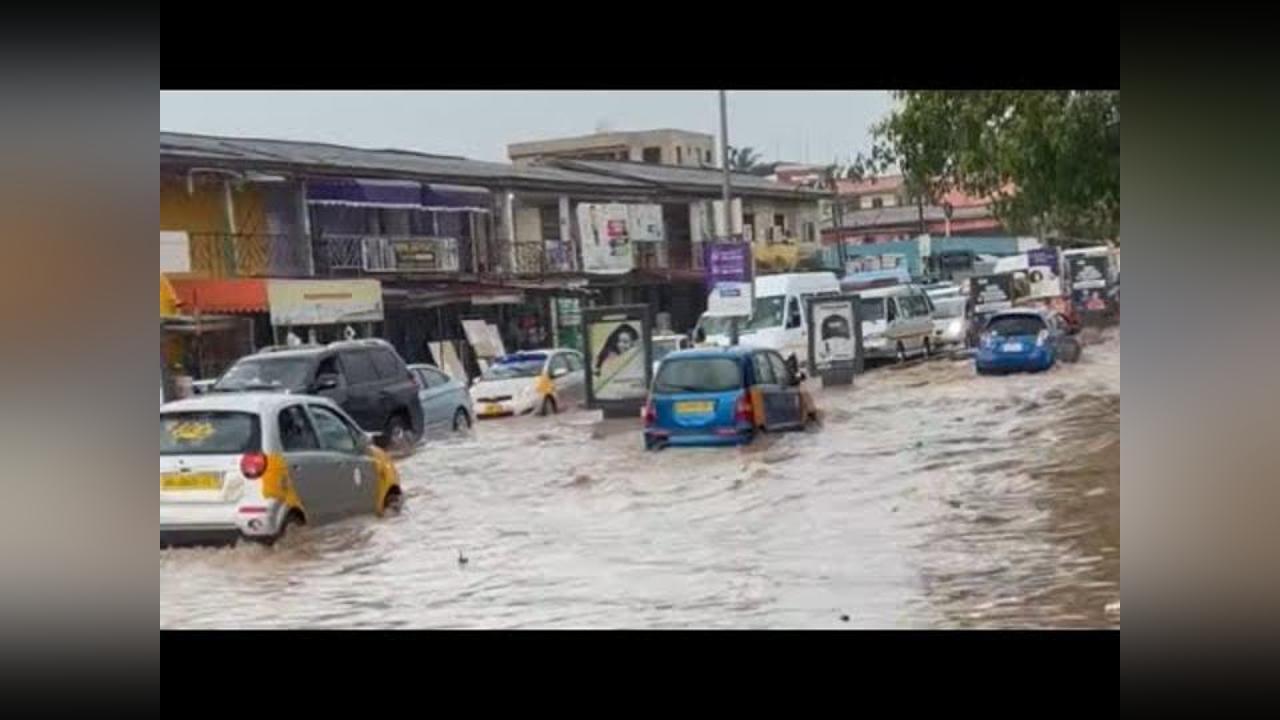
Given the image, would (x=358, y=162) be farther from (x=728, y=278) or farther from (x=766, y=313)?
(x=766, y=313)

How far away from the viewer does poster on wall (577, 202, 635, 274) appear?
6.05 metres

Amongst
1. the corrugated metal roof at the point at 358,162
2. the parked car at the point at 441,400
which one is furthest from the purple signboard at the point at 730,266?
the parked car at the point at 441,400

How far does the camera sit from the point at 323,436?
5.79 meters

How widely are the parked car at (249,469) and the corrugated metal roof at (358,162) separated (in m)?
0.92

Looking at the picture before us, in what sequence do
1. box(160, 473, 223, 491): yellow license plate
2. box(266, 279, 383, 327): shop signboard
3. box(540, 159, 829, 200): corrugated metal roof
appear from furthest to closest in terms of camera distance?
box(540, 159, 829, 200): corrugated metal roof
box(266, 279, 383, 327): shop signboard
box(160, 473, 223, 491): yellow license plate

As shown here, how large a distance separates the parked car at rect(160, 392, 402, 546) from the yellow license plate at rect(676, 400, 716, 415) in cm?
135

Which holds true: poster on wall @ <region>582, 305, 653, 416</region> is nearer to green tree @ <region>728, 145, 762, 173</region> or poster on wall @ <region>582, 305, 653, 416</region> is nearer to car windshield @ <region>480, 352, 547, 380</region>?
car windshield @ <region>480, 352, 547, 380</region>

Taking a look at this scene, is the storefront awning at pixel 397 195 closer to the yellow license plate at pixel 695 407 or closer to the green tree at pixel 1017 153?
the yellow license plate at pixel 695 407

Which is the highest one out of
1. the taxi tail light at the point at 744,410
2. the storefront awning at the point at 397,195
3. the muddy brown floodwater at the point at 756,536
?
the storefront awning at the point at 397,195

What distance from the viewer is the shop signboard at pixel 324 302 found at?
18.8ft

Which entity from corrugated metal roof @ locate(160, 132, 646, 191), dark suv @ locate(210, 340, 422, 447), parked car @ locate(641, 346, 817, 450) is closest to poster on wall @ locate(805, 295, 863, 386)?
parked car @ locate(641, 346, 817, 450)

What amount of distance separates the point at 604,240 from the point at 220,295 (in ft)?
5.14
